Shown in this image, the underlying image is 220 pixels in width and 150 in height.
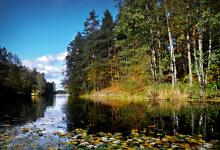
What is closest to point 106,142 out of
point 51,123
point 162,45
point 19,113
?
point 51,123

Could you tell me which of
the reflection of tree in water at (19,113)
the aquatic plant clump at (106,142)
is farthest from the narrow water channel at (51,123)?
the aquatic plant clump at (106,142)

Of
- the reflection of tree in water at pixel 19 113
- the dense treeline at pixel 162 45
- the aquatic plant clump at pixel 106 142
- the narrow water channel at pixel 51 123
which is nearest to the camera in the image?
the aquatic plant clump at pixel 106 142

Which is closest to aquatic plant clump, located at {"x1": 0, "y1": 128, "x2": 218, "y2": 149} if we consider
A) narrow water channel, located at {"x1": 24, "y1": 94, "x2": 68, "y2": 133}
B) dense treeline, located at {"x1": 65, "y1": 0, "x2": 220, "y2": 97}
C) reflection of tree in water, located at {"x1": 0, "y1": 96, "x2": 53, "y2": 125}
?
narrow water channel, located at {"x1": 24, "y1": 94, "x2": 68, "y2": 133}

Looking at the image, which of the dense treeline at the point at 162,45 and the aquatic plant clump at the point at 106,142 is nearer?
the aquatic plant clump at the point at 106,142

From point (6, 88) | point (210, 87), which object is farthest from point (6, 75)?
point (210, 87)

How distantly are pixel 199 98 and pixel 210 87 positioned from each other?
2.12 metres

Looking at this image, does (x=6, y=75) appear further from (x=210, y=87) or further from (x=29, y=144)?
(x=29, y=144)

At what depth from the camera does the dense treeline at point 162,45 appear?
92.7 ft

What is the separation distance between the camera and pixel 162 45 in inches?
1563

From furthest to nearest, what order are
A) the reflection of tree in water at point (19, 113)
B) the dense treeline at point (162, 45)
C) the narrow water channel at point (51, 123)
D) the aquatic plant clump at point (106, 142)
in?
the dense treeline at point (162, 45) → the reflection of tree in water at point (19, 113) → the narrow water channel at point (51, 123) → the aquatic plant clump at point (106, 142)

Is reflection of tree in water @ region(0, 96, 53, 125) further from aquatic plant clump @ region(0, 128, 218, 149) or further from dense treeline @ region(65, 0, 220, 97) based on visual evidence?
dense treeline @ region(65, 0, 220, 97)

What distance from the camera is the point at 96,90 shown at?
209 ft

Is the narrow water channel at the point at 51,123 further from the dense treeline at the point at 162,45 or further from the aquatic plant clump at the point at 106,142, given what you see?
the dense treeline at the point at 162,45

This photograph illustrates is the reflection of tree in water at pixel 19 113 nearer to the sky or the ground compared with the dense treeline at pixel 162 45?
nearer to the ground
